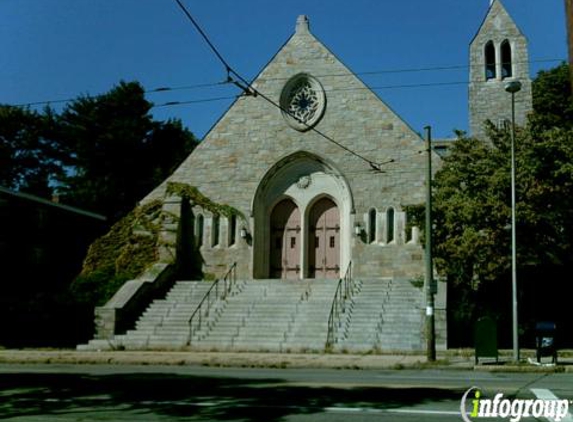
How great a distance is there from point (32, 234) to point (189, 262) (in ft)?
27.7

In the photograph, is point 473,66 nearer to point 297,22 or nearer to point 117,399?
point 297,22

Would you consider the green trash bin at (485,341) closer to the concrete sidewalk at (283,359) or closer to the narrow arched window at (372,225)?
the concrete sidewalk at (283,359)

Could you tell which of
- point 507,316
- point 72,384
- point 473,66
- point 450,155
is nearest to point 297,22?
point 473,66

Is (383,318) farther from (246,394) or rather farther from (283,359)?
(246,394)

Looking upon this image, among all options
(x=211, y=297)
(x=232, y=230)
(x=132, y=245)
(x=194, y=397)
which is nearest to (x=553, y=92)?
(x=232, y=230)

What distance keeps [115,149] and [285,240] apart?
2169cm

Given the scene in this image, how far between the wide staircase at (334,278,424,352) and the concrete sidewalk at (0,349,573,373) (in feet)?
3.15

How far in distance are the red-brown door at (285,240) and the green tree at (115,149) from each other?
1759cm

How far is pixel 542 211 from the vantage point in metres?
21.8

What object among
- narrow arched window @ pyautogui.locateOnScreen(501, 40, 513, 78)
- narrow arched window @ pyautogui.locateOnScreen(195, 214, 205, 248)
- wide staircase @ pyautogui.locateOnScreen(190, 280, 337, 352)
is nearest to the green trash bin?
wide staircase @ pyautogui.locateOnScreen(190, 280, 337, 352)

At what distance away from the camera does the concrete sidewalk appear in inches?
685

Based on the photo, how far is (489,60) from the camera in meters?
30.2

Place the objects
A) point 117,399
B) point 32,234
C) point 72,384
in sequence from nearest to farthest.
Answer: point 117,399 → point 72,384 → point 32,234

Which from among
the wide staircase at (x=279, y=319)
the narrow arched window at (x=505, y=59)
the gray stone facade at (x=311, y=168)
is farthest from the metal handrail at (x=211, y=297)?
the narrow arched window at (x=505, y=59)
